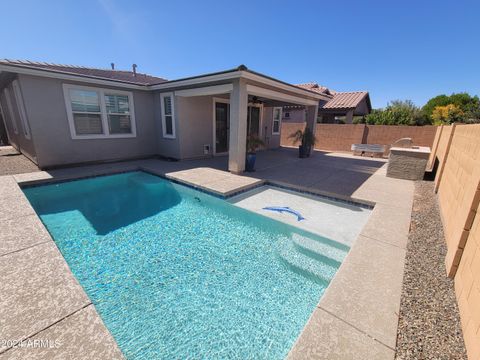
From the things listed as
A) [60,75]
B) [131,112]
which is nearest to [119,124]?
[131,112]

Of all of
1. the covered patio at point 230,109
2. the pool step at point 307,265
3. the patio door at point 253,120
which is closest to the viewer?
the pool step at point 307,265

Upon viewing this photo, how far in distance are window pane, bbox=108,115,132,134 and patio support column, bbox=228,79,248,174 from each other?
16.4ft

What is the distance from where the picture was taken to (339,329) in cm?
180

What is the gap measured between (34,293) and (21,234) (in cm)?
164

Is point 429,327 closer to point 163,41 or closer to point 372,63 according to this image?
Answer: point 163,41

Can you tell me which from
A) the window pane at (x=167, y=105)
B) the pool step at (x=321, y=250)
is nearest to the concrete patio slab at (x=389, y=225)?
the pool step at (x=321, y=250)

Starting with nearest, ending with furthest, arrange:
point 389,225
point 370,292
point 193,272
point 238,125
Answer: point 370,292 < point 193,272 < point 389,225 < point 238,125

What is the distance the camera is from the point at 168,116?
904 centimetres

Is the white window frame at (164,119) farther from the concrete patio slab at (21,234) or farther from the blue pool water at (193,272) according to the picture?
the concrete patio slab at (21,234)

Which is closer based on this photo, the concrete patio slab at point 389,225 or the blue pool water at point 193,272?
the blue pool water at point 193,272

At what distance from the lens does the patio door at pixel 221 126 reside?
1012 cm

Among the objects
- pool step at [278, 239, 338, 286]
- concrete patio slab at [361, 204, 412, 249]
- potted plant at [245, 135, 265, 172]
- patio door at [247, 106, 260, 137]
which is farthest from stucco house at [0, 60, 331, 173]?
concrete patio slab at [361, 204, 412, 249]

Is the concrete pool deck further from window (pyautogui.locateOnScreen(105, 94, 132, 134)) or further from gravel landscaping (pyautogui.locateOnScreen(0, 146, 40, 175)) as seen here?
window (pyautogui.locateOnScreen(105, 94, 132, 134))

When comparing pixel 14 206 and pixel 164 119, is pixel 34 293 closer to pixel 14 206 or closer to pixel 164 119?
pixel 14 206
